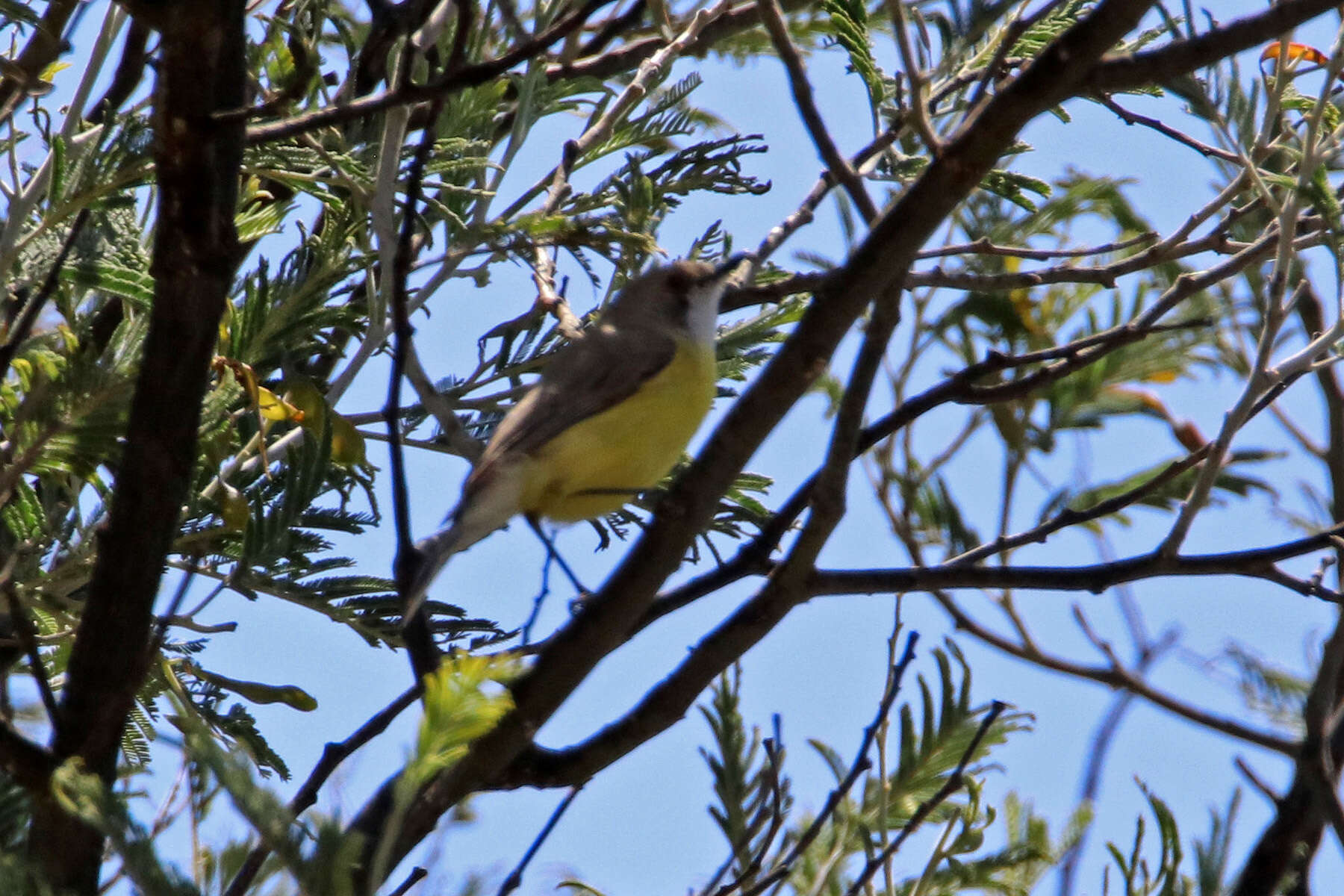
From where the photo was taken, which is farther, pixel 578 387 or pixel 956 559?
pixel 578 387

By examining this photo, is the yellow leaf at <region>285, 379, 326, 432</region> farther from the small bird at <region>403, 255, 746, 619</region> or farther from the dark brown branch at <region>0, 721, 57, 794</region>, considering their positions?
the dark brown branch at <region>0, 721, 57, 794</region>

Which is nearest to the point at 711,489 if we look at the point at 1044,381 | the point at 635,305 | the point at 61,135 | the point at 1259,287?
the point at 1044,381

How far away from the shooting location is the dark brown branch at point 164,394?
8.21 feet

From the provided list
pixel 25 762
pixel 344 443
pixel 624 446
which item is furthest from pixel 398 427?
pixel 624 446

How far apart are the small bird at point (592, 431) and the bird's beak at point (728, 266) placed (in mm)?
256

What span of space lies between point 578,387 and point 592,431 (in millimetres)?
142

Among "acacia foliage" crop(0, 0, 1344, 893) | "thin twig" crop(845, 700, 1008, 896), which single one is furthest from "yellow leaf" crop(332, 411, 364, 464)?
"thin twig" crop(845, 700, 1008, 896)

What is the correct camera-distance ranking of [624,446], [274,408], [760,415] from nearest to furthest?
[760,415]
[274,408]
[624,446]

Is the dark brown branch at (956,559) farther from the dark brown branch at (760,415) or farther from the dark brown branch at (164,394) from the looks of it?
the dark brown branch at (164,394)

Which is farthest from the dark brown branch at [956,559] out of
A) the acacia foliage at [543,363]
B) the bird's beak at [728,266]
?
the bird's beak at [728,266]

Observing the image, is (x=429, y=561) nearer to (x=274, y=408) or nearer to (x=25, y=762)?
(x=274, y=408)

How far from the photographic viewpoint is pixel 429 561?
12.0 feet

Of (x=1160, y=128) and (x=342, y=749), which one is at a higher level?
(x=1160, y=128)

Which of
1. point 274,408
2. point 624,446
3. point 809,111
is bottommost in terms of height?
point 274,408
